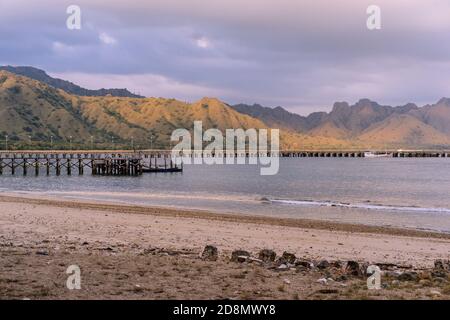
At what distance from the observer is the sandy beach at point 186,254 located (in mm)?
8766

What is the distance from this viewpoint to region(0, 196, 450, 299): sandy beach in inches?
345

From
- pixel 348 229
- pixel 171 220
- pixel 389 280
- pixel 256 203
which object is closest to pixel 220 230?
pixel 171 220

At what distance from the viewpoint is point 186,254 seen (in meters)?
13.1

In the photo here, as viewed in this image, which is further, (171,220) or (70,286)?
(171,220)

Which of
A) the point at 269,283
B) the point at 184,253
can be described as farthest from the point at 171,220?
the point at 269,283

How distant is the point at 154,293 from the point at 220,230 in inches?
429

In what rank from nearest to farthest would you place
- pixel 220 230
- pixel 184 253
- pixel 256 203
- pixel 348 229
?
pixel 184 253
pixel 220 230
pixel 348 229
pixel 256 203

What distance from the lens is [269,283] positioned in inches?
373

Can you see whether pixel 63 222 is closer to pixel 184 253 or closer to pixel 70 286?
pixel 184 253

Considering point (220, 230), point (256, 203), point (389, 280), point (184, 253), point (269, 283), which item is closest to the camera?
point (269, 283)
